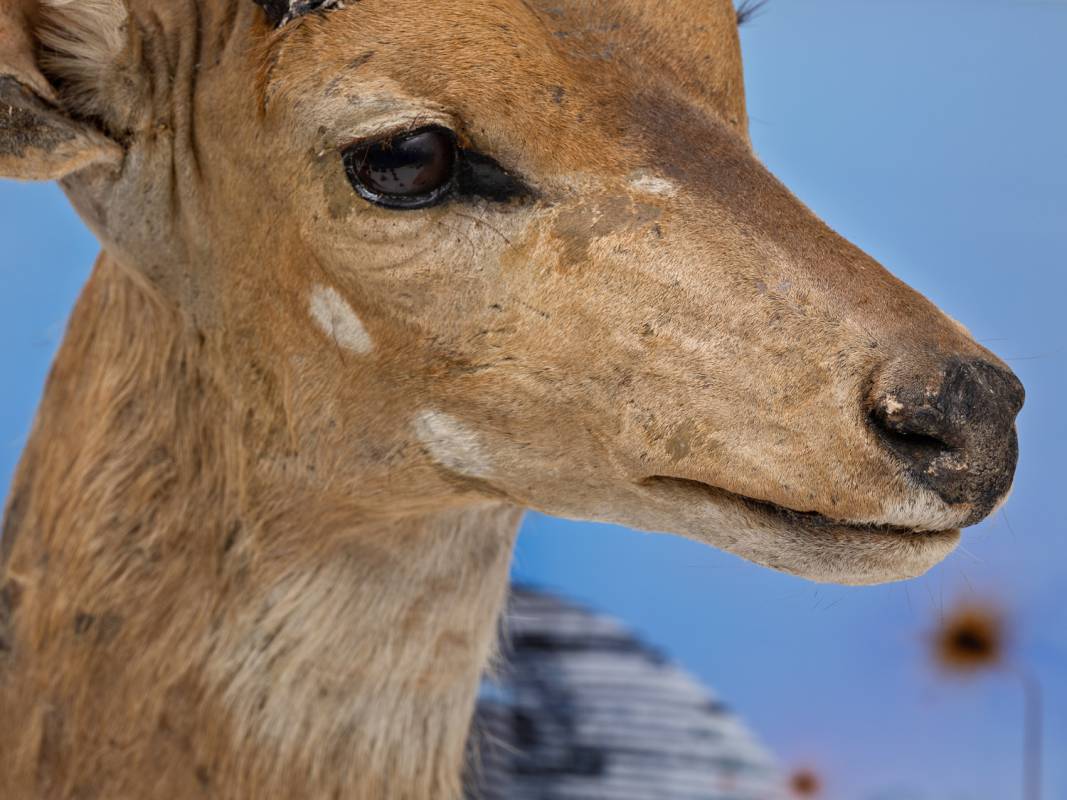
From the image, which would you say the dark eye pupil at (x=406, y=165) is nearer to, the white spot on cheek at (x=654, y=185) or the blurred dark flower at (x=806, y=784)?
the white spot on cheek at (x=654, y=185)

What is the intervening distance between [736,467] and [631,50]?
622mm

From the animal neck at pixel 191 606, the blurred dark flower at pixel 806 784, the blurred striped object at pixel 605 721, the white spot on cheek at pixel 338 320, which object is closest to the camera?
the white spot on cheek at pixel 338 320

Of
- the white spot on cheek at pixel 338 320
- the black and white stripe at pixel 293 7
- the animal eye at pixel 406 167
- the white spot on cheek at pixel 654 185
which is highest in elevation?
the black and white stripe at pixel 293 7

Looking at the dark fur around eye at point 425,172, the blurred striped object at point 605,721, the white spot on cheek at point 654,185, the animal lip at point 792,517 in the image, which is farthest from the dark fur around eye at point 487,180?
the blurred striped object at point 605,721

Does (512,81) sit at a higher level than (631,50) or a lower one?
lower

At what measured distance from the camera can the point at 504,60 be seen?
1.73m

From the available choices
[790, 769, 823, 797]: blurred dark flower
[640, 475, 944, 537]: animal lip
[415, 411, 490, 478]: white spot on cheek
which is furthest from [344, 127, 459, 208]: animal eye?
[790, 769, 823, 797]: blurred dark flower

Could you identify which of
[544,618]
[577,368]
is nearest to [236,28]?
[577,368]

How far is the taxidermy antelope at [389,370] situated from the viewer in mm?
1646

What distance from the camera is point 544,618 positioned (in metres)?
3.75

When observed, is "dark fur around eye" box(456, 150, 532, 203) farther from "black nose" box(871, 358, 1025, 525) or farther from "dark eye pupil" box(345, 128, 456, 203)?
"black nose" box(871, 358, 1025, 525)

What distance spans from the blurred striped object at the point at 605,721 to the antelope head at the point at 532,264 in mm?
1578

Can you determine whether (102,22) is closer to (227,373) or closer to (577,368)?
(227,373)

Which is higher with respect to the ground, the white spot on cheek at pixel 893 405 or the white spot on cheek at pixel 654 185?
the white spot on cheek at pixel 654 185
